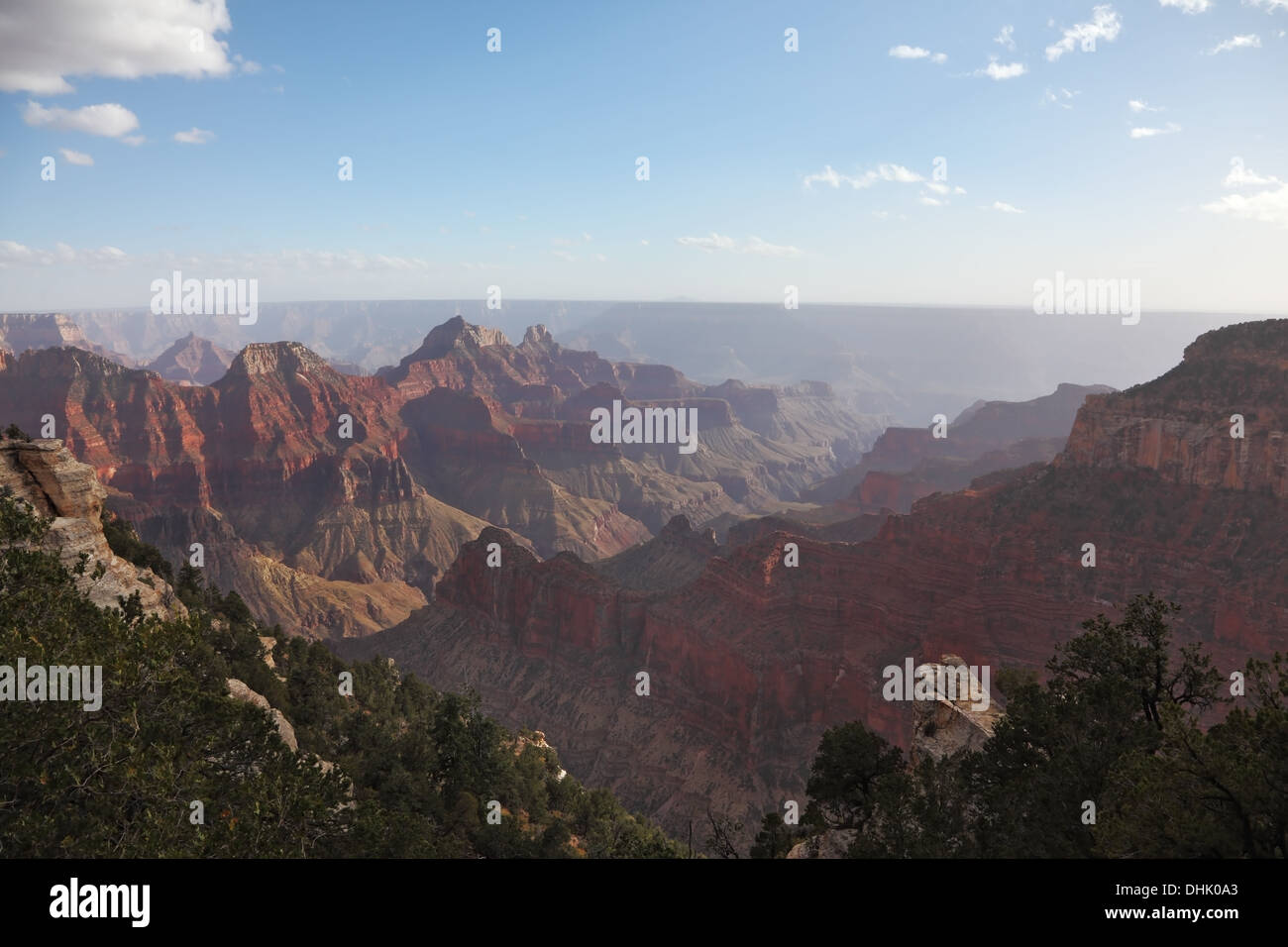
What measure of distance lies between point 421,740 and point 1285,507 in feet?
229

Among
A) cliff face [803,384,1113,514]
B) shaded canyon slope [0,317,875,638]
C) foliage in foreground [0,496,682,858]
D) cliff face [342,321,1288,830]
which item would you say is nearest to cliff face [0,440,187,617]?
foliage in foreground [0,496,682,858]

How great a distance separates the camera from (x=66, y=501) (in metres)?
27.2

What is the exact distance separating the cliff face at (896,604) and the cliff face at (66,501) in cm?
4819

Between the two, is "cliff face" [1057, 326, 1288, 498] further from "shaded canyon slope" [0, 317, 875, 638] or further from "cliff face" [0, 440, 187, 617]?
"shaded canyon slope" [0, 317, 875, 638]

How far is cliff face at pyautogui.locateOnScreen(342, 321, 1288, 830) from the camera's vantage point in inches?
2170

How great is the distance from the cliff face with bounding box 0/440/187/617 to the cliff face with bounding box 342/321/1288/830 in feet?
158

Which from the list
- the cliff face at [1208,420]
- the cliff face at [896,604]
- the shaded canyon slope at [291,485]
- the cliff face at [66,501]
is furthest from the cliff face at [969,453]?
the cliff face at [66,501]

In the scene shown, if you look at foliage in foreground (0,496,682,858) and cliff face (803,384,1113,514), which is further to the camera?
cliff face (803,384,1113,514)

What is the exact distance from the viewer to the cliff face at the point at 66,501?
25533mm

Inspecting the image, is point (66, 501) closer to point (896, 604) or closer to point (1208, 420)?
point (896, 604)

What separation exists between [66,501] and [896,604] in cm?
6791

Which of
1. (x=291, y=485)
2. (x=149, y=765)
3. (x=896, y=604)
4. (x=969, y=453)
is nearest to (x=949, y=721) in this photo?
(x=149, y=765)

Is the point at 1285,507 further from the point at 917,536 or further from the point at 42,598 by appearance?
the point at 42,598
